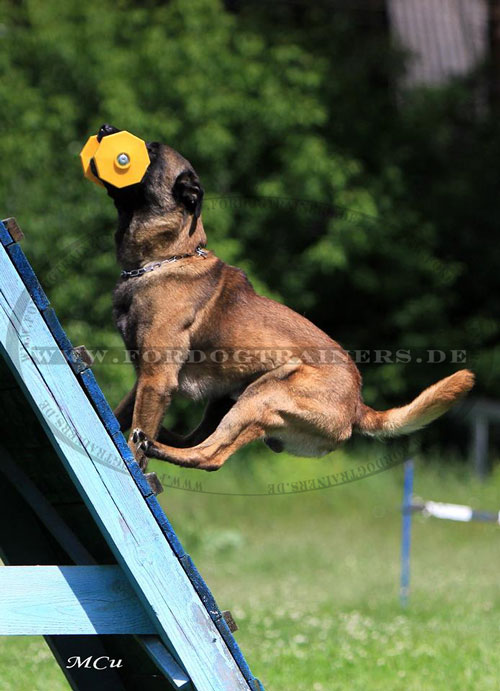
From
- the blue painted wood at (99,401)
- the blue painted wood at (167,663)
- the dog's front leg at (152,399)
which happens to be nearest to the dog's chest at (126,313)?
the dog's front leg at (152,399)

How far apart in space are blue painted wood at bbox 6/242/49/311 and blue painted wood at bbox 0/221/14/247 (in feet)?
0.04

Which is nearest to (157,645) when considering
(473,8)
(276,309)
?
(276,309)

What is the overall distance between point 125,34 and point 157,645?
A: 12284 millimetres

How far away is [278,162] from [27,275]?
1128 centimetres

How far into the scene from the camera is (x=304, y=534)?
10.2 metres

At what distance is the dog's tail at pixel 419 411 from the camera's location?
131 inches

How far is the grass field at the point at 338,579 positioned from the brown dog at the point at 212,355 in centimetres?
200

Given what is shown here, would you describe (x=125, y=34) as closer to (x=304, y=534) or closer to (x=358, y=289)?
(x=358, y=289)

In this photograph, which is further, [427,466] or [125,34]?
[125,34]

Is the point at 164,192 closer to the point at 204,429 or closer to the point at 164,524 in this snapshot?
the point at 204,429

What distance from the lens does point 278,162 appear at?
13.5 meters

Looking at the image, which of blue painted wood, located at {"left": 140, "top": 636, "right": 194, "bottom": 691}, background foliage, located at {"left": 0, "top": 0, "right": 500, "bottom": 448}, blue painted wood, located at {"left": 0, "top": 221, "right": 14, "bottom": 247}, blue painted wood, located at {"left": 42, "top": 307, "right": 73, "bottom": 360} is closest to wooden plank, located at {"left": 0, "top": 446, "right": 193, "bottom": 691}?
blue painted wood, located at {"left": 140, "top": 636, "right": 194, "bottom": 691}

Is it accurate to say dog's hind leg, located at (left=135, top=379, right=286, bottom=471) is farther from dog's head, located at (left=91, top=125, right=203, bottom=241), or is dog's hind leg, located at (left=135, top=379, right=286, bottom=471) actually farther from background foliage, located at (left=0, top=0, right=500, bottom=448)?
background foliage, located at (left=0, top=0, right=500, bottom=448)

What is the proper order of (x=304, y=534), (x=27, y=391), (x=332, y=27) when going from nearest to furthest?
(x=27, y=391)
(x=304, y=534)
(x=332, y=27)
